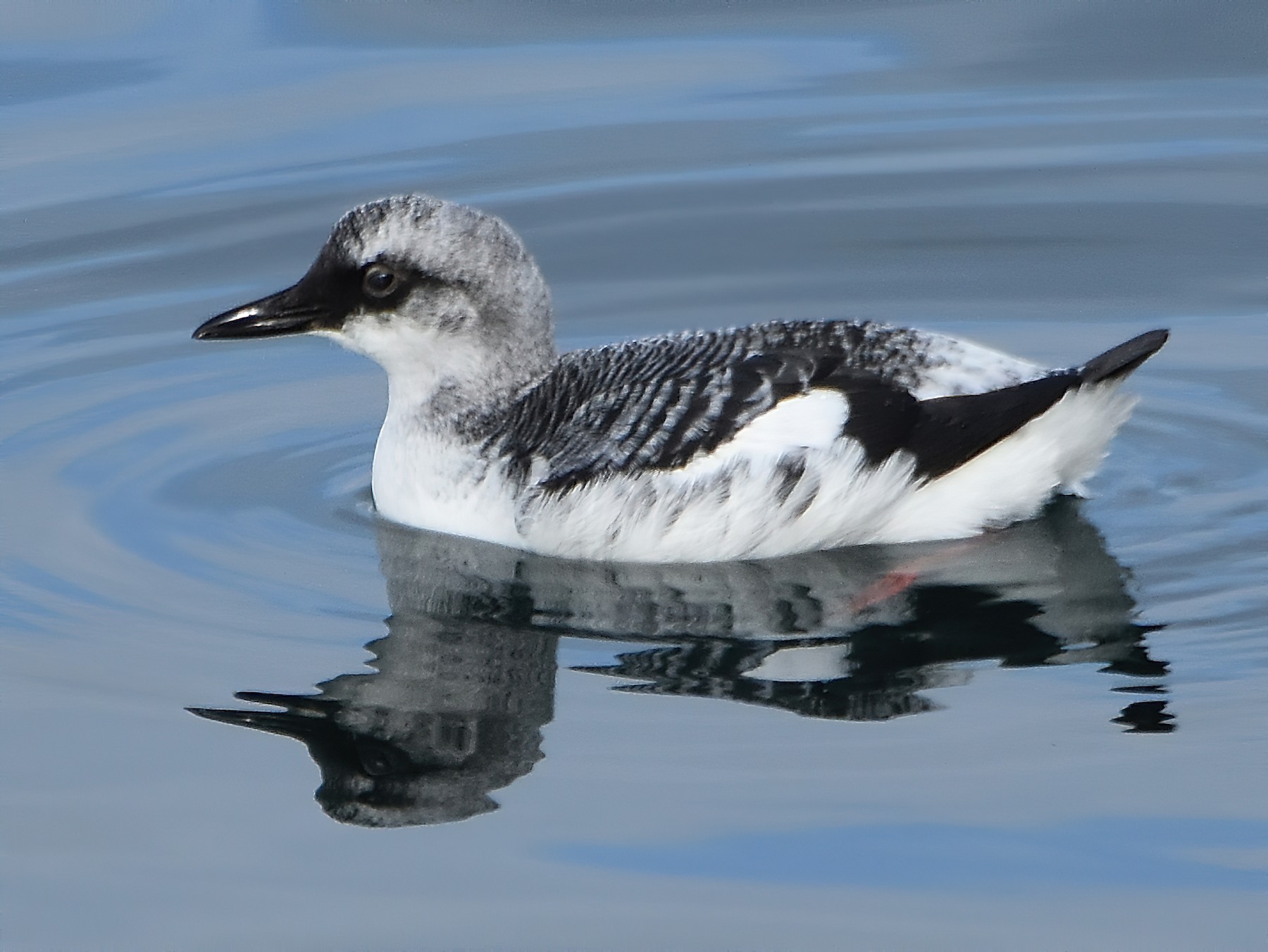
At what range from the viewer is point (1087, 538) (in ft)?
23.1

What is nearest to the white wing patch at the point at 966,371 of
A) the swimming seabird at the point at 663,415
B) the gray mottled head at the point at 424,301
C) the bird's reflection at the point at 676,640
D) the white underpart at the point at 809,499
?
the swimming seabird at the point at 663,415

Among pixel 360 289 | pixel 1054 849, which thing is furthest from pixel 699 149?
pixel 1054 849

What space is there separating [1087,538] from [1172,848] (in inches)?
84.9

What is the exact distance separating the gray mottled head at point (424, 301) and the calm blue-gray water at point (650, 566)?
2.10 ft

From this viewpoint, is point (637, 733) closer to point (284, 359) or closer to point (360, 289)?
point (360, 289)

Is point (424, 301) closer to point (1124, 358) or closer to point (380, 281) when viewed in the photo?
point (380, 281)

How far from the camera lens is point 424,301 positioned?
6996mm

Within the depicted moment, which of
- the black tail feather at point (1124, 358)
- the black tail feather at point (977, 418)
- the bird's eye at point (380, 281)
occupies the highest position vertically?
the bird's eye at point (380, 281)

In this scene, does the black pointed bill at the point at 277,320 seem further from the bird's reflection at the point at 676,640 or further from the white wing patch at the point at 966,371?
the white wing patch at the point at 966,371

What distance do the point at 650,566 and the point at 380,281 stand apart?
1368mm

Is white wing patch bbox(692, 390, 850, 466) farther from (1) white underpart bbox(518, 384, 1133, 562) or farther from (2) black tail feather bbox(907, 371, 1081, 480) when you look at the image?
(2) black tail feather bbox(907, 371, 1081, 480)

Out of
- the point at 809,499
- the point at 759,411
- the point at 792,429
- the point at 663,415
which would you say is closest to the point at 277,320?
the point at 663,415

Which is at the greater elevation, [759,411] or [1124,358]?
[1124,358]

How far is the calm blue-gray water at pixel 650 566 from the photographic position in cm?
517
